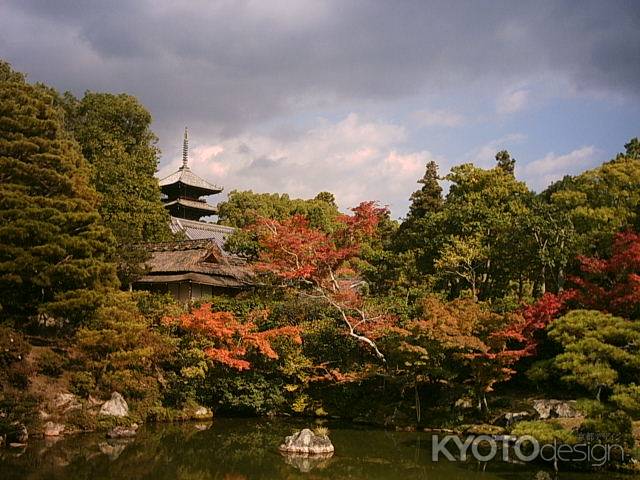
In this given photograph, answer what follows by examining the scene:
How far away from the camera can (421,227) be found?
71.3 feet

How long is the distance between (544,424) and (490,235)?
9595 millimetres

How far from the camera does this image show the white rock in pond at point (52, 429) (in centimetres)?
1465

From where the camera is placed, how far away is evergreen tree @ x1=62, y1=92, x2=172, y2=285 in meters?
20.3

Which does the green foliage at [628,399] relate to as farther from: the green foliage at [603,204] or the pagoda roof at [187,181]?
the pagoda roof at [187,181]

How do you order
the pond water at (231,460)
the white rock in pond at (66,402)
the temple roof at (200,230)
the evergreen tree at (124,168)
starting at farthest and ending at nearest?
the temple roof at (200,230), the evergreen tree at (124,168), the white rock in pond at (66,402), the pond water at (231,460)

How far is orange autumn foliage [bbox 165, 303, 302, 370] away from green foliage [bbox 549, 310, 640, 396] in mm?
8514

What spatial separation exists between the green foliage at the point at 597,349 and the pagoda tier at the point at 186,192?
1203 inches

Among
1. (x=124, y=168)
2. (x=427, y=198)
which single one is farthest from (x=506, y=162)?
(x=124, y=168)

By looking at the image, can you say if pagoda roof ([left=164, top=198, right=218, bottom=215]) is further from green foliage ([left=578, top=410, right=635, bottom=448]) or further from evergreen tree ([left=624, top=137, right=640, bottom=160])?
green foliage ([left=578, top=410, right=635, bottom=448])

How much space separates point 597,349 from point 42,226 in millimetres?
13102

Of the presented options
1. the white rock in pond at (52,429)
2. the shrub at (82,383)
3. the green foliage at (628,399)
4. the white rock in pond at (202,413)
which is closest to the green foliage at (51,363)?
the shrub at (82,383)

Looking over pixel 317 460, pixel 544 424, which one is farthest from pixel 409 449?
pixel 544 424

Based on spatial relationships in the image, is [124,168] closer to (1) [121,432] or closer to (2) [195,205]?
(1) [121,432]

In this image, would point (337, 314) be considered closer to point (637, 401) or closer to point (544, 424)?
point (544, 424)
